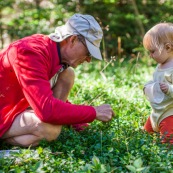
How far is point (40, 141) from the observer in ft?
12.5

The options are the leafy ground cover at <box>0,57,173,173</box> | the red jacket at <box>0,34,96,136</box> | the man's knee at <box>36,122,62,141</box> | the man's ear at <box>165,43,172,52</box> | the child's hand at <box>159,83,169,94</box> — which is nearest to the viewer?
the leafy ground cover at <box>0,57,173,173</box>

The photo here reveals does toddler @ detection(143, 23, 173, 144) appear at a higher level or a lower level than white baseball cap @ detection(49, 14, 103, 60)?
lower

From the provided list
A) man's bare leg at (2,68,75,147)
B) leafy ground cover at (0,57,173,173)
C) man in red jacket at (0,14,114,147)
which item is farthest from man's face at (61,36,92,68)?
leafy ground cover at (0,57,173,173)

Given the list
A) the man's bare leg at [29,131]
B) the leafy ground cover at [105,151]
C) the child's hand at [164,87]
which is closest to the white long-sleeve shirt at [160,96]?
the child's hand at [164,87]

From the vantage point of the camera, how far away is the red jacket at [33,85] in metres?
3.63

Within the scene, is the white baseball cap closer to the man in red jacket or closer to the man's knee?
the man in red jacket

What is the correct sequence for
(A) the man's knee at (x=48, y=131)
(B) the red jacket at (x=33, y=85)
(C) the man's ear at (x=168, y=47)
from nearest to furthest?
(B) the red jacket at (x=33, y=85), (A) the man's knee at (x=48, y=131), (C) the man's ear at (x=168, y=47)

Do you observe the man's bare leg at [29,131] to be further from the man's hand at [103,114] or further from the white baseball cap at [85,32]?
the white baseball cap at [85,32]


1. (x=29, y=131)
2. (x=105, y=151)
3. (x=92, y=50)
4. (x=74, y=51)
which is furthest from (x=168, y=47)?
(x=29, y=131)

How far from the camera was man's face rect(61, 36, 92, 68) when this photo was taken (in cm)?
388

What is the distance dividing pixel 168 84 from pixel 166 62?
24 centimetres

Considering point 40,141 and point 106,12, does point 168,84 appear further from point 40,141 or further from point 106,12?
point 106,12

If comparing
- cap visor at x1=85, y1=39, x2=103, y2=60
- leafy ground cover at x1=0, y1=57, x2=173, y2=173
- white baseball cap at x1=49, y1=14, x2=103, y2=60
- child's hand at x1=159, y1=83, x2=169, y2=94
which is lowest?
leafy ground cover at x1=0, y1=57, x2=173, y2=173

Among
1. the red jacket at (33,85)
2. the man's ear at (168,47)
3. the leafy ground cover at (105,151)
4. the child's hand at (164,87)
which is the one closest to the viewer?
the leafy ground cover at (105,151)
